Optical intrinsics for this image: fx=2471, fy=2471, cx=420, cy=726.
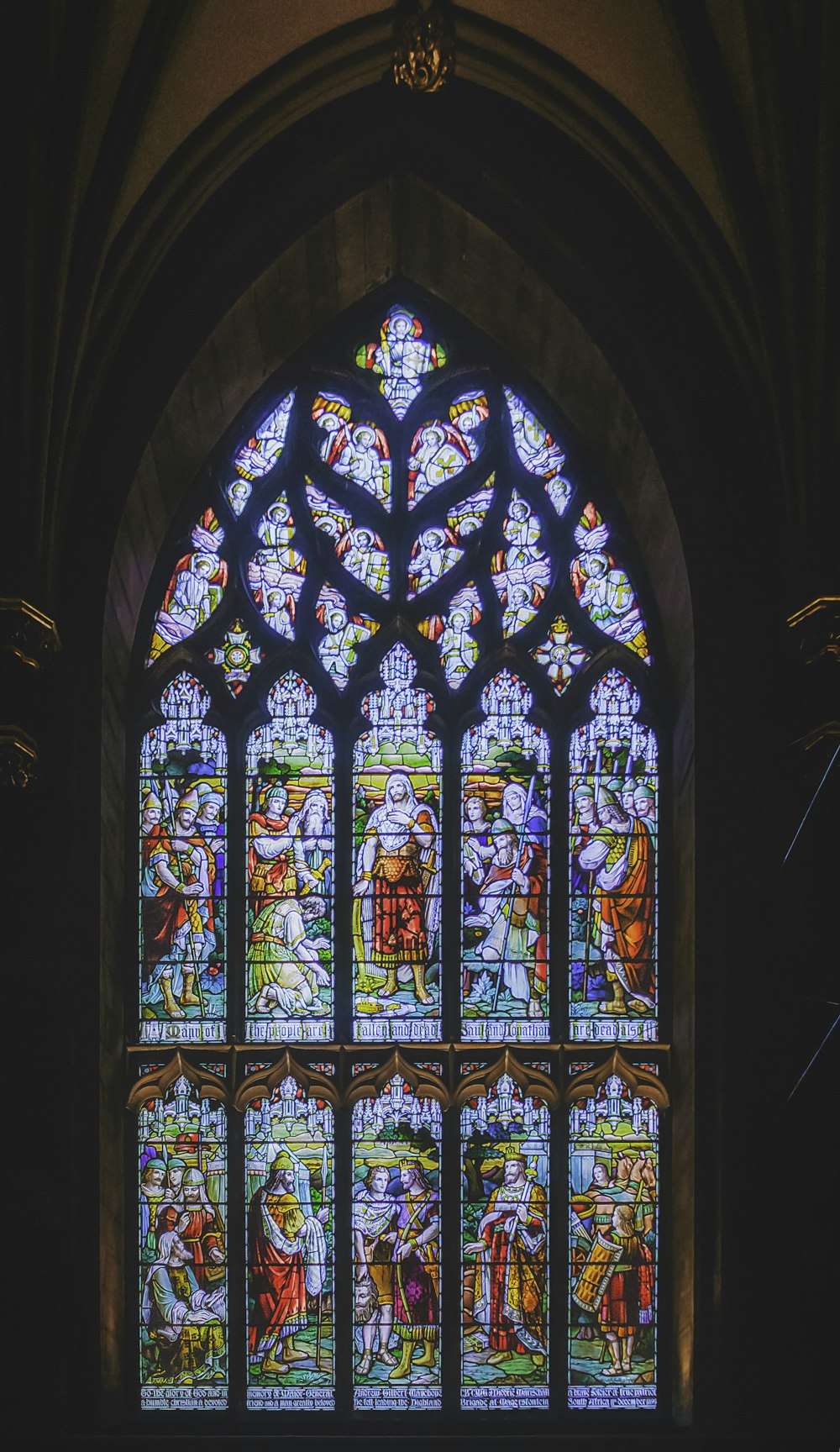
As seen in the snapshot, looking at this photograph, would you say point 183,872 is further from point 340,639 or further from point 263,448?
point 263,448

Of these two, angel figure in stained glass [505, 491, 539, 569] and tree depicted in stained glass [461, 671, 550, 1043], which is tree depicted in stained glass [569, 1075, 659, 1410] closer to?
tree depicted in stained glass [461, 671, 550, 1043]

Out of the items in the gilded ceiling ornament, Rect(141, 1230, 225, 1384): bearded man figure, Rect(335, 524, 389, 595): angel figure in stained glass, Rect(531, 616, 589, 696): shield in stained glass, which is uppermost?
the gilded ceiling ornament

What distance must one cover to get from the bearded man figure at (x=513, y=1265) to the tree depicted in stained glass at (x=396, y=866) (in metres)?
0.85

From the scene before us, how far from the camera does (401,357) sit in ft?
41.9

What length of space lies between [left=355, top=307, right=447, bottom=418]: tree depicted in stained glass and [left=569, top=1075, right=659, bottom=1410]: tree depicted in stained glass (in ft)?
12.0

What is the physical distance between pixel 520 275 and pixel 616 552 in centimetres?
148

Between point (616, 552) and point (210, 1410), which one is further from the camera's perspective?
point (616, 552)

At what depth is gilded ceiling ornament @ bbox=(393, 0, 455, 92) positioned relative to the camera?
34.6 feet

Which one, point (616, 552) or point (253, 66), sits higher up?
point (253, 66)

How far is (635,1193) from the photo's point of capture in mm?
11797

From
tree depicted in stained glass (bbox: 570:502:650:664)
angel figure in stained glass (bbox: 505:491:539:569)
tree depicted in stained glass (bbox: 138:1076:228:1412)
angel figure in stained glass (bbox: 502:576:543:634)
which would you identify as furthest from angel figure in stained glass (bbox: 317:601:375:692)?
tree depicted in stained glass (bbox: 138:1076:228:1412)

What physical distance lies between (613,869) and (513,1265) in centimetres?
196
